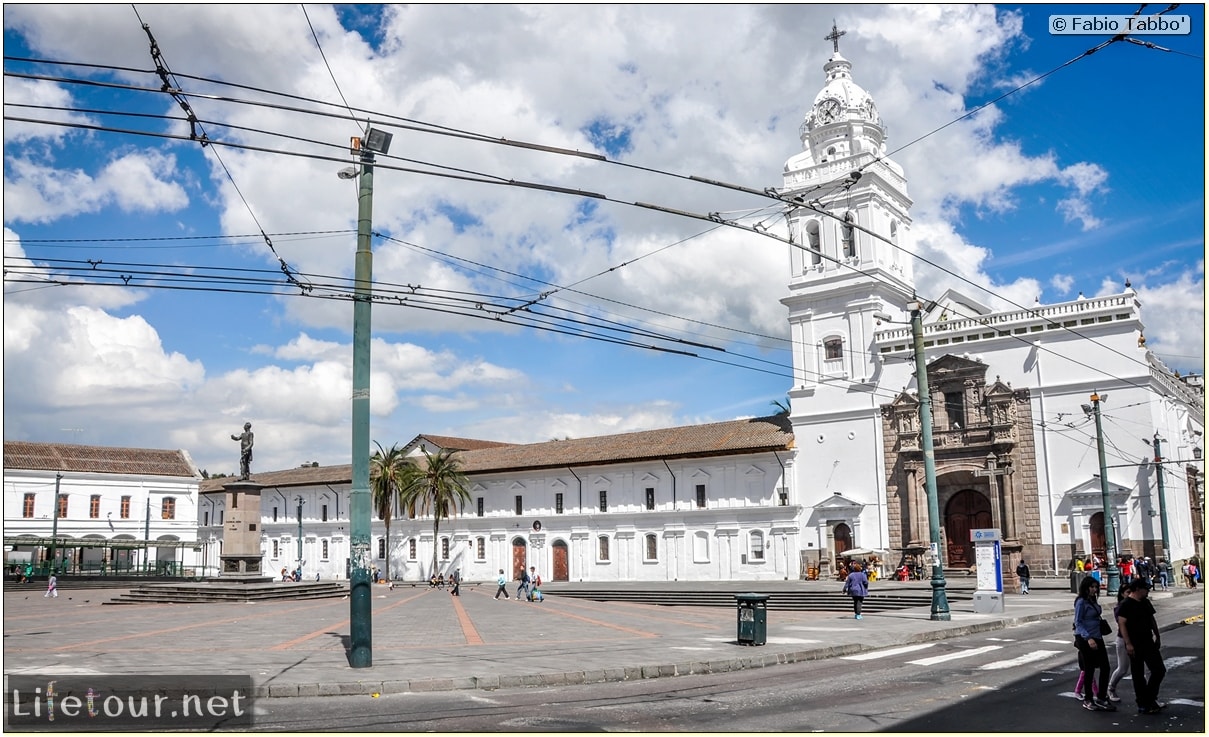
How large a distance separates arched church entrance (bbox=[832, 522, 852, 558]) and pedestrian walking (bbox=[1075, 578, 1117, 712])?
125ft

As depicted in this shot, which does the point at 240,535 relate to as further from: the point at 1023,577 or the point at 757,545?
the point at 1023,577

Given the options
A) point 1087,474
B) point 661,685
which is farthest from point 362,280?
point 1087,474

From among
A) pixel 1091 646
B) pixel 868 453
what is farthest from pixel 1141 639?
pixel 868 453

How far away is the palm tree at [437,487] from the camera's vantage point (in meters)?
59.9

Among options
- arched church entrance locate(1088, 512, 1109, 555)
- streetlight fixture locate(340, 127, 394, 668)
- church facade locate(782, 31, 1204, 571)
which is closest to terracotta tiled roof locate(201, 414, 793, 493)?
church facade locate(782, 31, 1204, 571)

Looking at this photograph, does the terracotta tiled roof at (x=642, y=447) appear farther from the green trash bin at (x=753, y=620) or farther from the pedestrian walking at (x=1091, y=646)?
the pedestrian walking at (x=1091, y=646)

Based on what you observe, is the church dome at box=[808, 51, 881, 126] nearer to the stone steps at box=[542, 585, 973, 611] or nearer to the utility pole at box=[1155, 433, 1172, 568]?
the utility pole at box=[1155, 433, 1172, 568]

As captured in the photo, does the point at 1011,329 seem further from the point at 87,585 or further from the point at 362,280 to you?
the point at 87,585

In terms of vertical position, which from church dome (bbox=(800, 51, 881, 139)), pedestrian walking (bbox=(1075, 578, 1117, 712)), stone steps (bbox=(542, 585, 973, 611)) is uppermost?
church dome (bbox=(800, 51, 881, 139))

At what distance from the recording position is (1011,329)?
44781 millimetres

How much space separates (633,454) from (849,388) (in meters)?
12.9

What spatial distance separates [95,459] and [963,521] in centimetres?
6430

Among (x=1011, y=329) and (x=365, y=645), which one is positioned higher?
(x=1011, y=329)

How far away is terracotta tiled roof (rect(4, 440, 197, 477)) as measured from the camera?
7069cm
